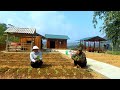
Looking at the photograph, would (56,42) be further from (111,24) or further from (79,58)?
(79,58)

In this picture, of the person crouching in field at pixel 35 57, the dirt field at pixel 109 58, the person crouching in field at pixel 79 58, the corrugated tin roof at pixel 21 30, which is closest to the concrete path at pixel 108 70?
the person crouching in field at pixel 79 58

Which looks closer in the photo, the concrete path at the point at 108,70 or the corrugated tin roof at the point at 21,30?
the concrete path at the point at 108,70

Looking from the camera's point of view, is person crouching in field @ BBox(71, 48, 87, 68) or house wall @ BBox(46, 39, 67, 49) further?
house wall @ BBox(46, 39, 67, 49)

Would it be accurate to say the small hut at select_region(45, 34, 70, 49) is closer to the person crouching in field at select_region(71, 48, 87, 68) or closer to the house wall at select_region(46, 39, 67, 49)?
the house wall at select_region(46, 39, 67, 49)

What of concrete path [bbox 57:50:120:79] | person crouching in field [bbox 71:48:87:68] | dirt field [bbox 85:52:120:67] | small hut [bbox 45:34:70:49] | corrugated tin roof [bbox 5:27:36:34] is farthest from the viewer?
small hut [bbox 45:34:70:49]

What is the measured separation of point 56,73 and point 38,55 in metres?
1.79

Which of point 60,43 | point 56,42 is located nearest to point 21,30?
point 56,42

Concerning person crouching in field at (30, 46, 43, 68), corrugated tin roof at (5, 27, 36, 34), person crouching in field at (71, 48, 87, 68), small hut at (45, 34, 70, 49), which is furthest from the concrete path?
small hut at (45, 34, 70, 49)

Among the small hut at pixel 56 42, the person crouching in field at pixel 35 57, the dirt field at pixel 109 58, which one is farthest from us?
the small hut at pixel 56 42

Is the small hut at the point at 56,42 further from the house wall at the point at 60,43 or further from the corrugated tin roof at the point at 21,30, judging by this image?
the corrugated tin roof at the point at 21,30

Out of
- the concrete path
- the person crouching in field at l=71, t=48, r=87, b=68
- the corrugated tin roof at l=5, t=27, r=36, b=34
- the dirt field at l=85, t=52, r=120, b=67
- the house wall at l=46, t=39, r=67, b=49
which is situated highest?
the corrugated tin roof at l=5, t=27, r=36, b=34
